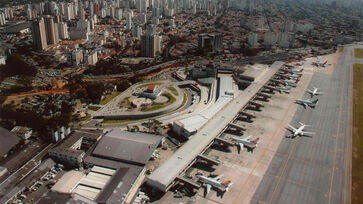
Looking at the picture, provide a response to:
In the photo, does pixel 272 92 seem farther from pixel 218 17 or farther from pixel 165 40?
pixel 218 17

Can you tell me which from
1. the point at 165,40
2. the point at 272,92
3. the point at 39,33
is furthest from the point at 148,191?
the point at 165,40

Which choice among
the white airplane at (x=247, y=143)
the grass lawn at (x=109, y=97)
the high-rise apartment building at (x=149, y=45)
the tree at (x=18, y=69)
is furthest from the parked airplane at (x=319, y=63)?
the tree at (x=18, y=69)

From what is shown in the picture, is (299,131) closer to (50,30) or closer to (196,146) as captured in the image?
(196,146)

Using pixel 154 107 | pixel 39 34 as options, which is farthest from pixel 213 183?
pixel 39 34

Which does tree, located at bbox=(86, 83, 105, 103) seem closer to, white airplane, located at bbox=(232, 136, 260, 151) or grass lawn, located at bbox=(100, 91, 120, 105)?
grass lawn, located at bbox=(100, 91, 120, 105)

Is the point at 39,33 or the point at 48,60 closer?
the point at 48,60

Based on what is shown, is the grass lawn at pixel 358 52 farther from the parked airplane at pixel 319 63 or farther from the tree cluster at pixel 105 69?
the tree cluster at pixel 105 69
